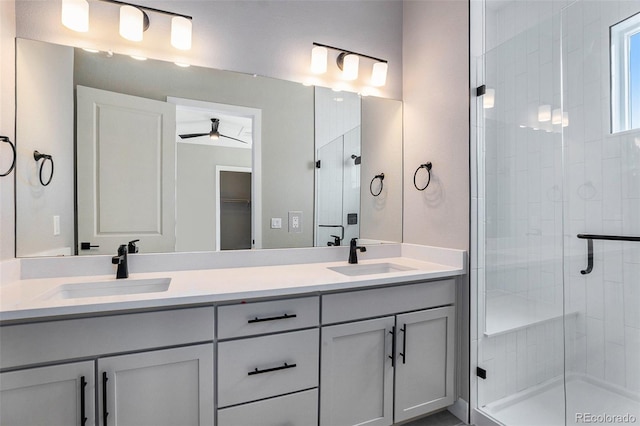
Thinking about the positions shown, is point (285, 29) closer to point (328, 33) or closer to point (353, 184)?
point (328, 33)

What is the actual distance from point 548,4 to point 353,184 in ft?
5.72

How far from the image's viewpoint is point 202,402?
1.22 metres

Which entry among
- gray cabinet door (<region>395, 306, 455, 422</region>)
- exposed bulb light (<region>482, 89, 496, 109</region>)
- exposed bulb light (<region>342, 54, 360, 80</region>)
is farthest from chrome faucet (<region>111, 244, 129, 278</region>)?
exposed bulb light (<region>482, 89, 496, 109</region>)

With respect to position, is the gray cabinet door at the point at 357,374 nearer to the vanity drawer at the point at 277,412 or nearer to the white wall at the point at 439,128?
the vanity drawer at the point at 277,412

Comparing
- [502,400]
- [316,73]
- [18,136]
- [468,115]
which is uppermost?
[316,73]

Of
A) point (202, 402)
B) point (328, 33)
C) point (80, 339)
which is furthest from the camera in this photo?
point (328, 33)

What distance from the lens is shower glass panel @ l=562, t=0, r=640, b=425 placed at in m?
1.80

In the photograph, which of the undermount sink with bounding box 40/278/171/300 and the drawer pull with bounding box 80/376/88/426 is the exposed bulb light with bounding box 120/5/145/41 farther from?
the drawer pull with bounding box 80/376/88/426

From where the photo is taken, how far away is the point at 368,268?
1.97 meters

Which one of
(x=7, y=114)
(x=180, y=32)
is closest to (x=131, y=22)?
(x=180, y=32)

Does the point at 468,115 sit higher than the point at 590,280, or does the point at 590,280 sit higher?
the point at 468,115

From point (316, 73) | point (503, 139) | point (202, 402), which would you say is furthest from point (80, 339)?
point (503, 139)

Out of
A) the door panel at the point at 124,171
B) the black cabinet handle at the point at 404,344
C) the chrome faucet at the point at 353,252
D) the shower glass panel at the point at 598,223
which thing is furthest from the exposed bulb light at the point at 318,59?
the black cabinet handle at the point at 404,344

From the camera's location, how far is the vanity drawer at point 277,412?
4.15ft
